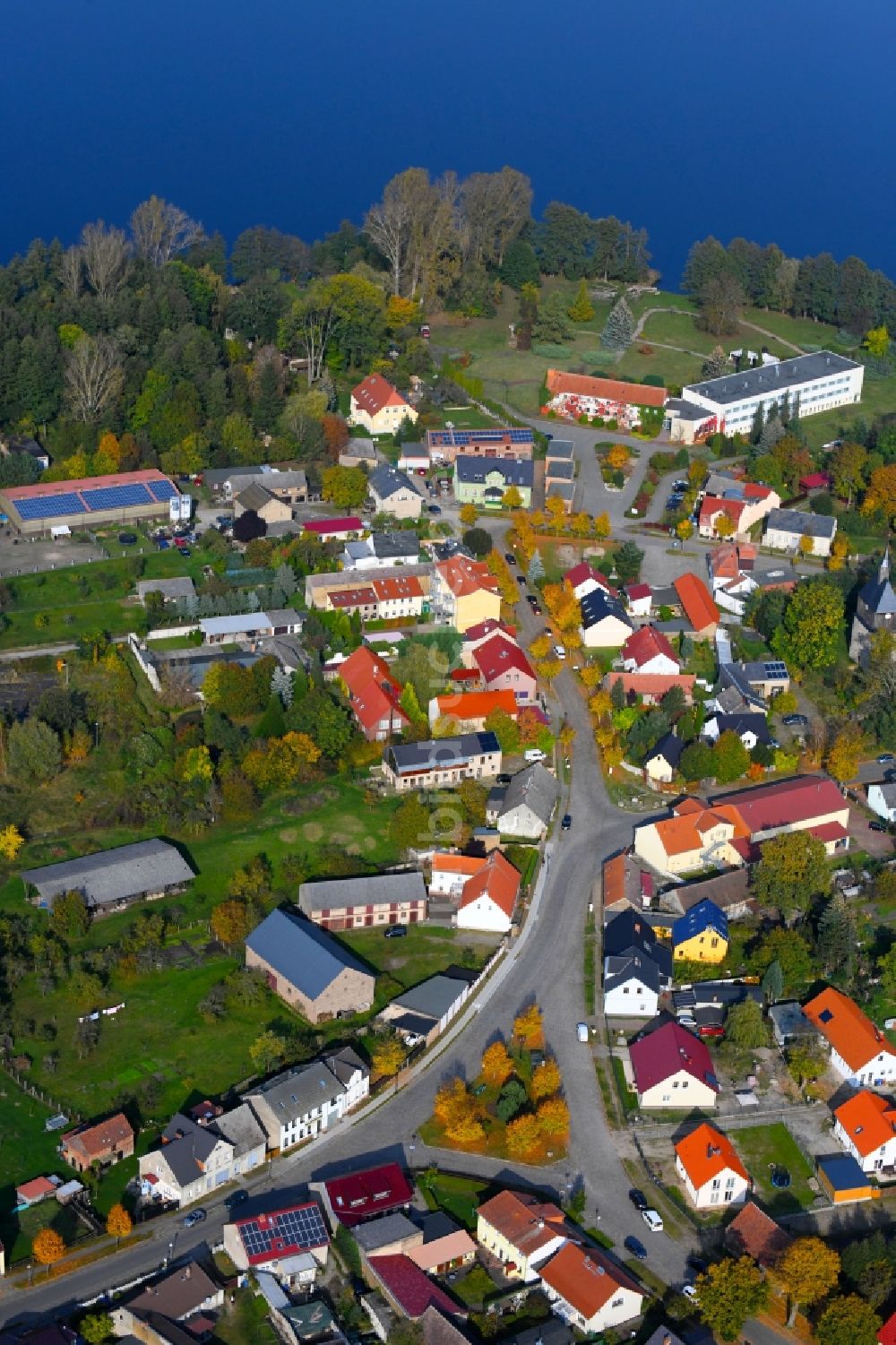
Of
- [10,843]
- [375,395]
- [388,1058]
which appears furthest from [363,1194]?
[375,395]

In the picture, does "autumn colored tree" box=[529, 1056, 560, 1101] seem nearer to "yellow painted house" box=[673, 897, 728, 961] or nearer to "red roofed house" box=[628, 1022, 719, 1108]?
"red roofed house" box=[628, 1022, 719, 1108]

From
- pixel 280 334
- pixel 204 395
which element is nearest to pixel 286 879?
pixel 204 395

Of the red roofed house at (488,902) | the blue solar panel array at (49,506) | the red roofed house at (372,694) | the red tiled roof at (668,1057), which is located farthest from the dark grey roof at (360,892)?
the blue solar panel array at (49,506)

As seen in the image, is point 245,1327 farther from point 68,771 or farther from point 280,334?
point 280,334

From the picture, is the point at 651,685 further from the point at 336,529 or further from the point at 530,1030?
the point at 530,1030

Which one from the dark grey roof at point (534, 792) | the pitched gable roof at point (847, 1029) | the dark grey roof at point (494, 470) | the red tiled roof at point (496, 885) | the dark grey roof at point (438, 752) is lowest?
the pitched gable roof at point (847, 1029)

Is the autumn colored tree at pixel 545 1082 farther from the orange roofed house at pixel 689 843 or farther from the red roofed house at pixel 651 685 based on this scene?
the red roofed house at pixel 651 685

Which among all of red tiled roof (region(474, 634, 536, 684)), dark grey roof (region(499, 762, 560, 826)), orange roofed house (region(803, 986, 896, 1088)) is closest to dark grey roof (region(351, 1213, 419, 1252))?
orange roofed house (region(803, 986, 896, 1088))
